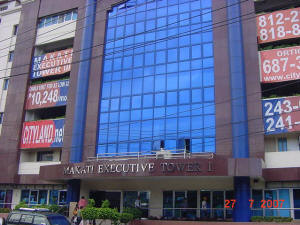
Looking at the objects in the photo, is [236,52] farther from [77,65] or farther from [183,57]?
[77,65]

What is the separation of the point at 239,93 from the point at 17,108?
23.6 metres

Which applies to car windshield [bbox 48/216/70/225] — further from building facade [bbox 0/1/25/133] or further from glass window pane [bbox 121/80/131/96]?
building facade [bbox 0/1/25/133]

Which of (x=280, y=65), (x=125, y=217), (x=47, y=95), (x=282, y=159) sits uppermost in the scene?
(x=280, y=65)

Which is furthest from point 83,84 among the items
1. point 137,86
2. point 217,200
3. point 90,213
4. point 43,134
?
point 217,200

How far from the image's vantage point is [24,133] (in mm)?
39625

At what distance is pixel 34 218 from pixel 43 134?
18.6 meters

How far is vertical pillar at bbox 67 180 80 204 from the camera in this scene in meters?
33.2

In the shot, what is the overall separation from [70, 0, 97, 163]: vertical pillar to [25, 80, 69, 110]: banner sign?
256 centimetres

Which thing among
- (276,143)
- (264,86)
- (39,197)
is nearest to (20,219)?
(39,197)

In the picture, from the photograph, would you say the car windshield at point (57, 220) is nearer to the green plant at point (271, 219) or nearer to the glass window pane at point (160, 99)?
the green plant at point (271, 219)

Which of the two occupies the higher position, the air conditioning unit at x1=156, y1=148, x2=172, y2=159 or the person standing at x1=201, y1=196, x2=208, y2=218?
the air conditioning unit at x1=156, y1=148, x2=172, y2=159

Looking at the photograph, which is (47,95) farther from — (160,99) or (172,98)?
(172,98)

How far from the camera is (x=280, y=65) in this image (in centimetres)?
3055

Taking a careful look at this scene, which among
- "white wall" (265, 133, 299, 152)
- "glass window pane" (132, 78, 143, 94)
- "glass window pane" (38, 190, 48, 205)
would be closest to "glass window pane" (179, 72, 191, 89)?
"glass window pane" (132, 78, 143, 94)
